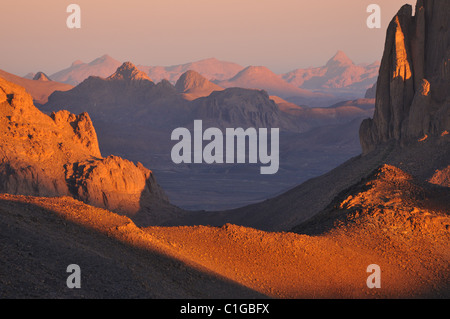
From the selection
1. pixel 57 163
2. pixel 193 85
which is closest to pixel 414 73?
pixel 57 163

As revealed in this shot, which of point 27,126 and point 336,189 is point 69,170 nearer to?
point 27,126

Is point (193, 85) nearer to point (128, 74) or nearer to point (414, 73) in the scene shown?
point (128, 74)

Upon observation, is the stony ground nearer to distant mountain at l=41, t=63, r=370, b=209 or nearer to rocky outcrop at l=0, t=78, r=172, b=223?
rocky outcrop at l=0, t=78, r=172, b=223

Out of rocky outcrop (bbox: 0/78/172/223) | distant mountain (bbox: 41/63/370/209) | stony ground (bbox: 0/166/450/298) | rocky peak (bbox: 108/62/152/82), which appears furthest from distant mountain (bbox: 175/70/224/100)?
stony ground (bbox: 0/166/450/298)

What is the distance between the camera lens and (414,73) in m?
35.8

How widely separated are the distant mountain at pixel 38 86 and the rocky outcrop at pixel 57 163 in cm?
10419

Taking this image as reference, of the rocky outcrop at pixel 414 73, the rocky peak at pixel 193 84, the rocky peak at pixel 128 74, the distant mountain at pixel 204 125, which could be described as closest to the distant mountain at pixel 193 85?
the rocky peak at pixel 193 84

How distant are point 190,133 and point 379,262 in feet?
362

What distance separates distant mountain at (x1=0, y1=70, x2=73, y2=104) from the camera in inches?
5595

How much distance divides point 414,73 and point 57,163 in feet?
68.3
